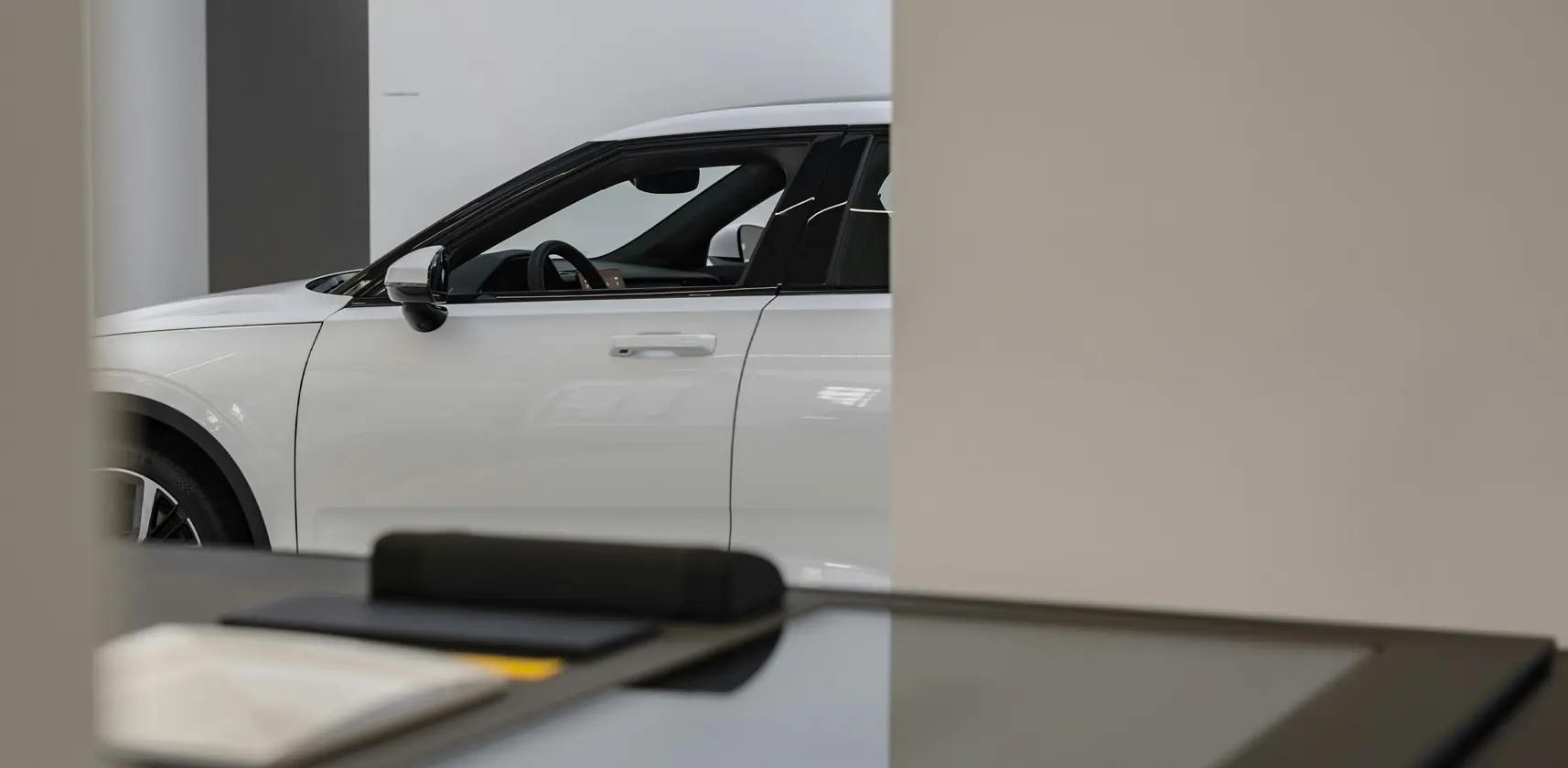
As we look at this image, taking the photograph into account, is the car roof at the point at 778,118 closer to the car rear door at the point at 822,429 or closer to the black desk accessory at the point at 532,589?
the car rear door at the point at 822,429

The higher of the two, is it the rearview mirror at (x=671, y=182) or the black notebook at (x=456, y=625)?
the rearview mirror at (x=671, y=182)

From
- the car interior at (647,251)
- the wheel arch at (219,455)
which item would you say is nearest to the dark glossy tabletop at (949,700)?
the car interior at (647,251)

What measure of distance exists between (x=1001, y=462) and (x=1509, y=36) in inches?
28.4

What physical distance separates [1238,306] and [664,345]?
3.60 ft

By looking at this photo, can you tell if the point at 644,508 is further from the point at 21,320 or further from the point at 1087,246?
the point at 21,320

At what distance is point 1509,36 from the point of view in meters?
1.51

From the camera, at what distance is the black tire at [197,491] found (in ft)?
Answer: 9.12

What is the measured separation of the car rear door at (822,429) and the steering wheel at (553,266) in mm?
504

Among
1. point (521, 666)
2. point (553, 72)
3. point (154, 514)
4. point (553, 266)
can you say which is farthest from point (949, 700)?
point (553, 72)

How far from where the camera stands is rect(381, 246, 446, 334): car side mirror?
101 inches

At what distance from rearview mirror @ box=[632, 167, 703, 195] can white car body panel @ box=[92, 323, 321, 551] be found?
685 mm

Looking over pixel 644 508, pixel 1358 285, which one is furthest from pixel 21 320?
pixel 644 508

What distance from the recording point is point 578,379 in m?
2.53

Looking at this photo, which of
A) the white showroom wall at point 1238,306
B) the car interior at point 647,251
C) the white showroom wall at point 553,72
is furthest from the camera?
the white showroom wall at point 553,72
